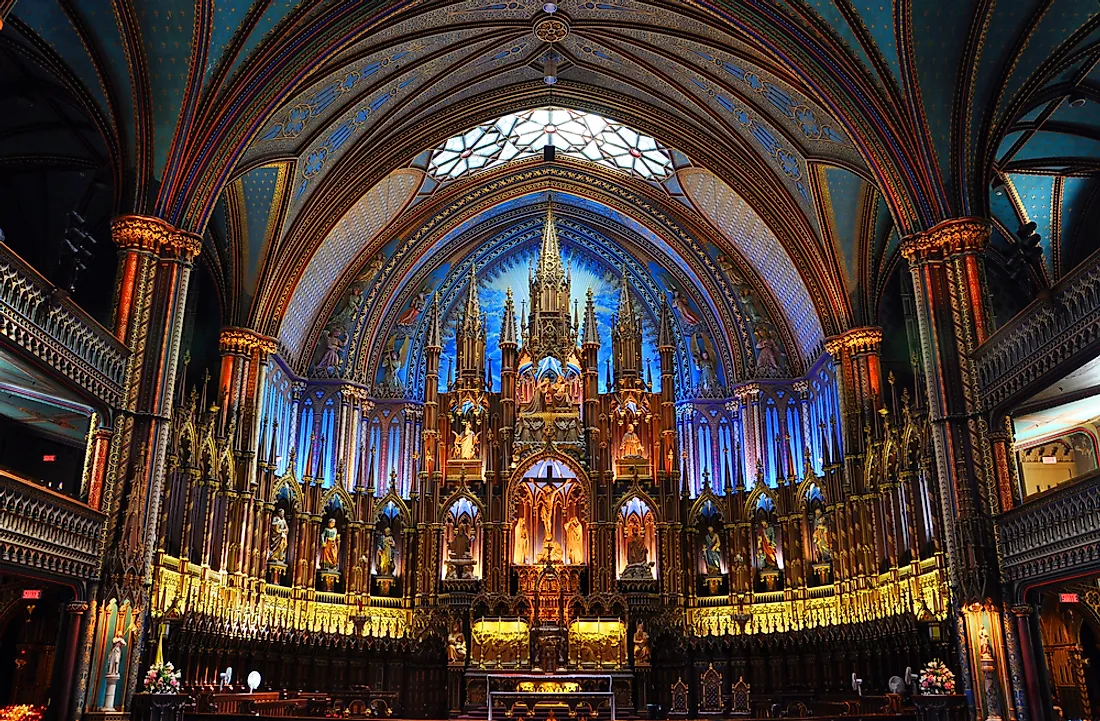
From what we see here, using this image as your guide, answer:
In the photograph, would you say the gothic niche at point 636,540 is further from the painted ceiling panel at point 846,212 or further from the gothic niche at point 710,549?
the painted ceiling panel at point 846,212

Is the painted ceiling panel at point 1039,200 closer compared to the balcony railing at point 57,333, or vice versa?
the balcony railing at point 57,333

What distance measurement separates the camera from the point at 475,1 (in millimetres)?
23562

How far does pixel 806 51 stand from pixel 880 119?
2.30m

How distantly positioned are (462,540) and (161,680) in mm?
11488

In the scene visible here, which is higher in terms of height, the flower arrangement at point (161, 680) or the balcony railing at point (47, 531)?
the balcony railing at point (47, 531)

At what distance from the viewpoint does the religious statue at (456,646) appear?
26500 millimetres

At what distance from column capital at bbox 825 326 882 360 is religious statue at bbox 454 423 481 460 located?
36.6 feet

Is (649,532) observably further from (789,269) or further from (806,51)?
(806,51)

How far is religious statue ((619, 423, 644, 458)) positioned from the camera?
29.3 m

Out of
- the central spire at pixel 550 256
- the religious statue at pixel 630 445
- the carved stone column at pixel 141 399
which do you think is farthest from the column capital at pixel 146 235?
the religious statue at pixel 630 445

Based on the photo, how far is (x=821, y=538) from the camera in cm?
2559

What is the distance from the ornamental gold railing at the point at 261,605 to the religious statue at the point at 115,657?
2.54 m

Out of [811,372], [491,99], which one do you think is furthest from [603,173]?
[811,372]

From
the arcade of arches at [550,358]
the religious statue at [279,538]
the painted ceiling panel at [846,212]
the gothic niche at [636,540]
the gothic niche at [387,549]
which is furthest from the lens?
the gothic niche at [387,549]
